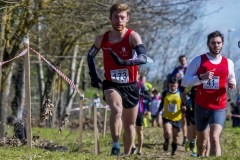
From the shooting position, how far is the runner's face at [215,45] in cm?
990

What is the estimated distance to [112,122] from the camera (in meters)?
9.35

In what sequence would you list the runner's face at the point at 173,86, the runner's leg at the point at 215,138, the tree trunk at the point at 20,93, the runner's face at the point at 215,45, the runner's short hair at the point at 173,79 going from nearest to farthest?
1. the runner's leg at the point at 215,138
2. the runner's face at the point at 215,45
3. the runner's short hair at the point at 173,79
4. the runner's face at the point at 173,86
5. the tree trunk at the point at 20,93

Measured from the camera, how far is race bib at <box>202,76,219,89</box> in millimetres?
9930

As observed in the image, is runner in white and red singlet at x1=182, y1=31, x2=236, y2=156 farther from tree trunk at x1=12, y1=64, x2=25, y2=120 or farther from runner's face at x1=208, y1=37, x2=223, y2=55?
tree trunk at x1=12, y1=64, x2=25, y2=120

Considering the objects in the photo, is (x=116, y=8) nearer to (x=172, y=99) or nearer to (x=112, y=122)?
(x=112, y=122)

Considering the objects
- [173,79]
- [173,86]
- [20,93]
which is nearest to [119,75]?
[173,79]

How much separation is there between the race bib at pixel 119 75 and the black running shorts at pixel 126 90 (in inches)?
2.4

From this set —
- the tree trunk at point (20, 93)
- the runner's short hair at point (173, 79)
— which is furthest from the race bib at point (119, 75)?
the tree trunk at point (20, 93)

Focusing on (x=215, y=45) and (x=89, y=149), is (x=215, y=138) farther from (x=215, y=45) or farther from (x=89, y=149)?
(x=89, y=149)

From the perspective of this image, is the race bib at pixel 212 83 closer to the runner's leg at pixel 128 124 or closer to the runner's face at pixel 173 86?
the runner's leg at pixel 128 124

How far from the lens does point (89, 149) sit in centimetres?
1583

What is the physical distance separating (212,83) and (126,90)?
1322 millimetres

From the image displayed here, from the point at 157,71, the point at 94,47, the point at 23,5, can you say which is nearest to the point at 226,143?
the point at 23,5

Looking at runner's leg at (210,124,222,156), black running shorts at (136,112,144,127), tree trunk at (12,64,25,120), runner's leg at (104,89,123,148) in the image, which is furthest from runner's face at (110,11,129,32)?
tree trunk at (12,64,25,120)
